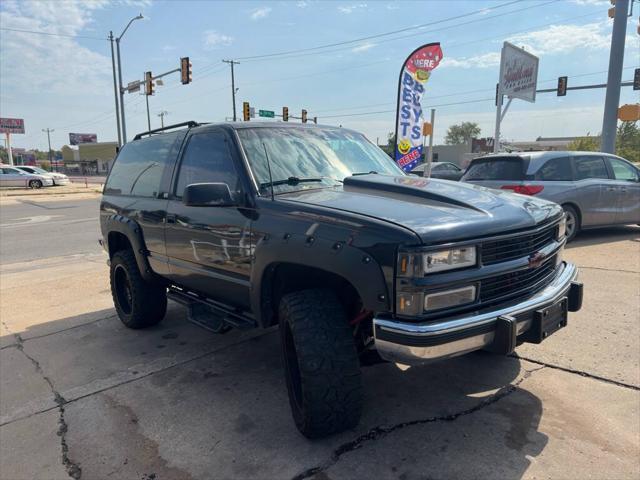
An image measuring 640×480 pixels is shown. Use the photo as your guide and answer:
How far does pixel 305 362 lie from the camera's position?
248 cm

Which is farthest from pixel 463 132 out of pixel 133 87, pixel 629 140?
pixel 133 87

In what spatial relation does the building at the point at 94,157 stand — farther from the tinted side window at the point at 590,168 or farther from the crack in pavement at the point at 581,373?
the crack in pavement at the point at 581,373

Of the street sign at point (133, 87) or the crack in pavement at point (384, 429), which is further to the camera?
the street sign at point (133, 87)

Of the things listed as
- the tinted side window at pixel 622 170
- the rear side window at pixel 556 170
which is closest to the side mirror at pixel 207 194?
the rear side window at pixel 556 170

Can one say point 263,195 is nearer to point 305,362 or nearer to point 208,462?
point 305,362

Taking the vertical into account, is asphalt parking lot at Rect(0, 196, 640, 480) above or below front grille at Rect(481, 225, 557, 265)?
below

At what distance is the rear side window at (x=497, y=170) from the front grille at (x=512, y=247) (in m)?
5.30

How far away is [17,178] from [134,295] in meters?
30.9

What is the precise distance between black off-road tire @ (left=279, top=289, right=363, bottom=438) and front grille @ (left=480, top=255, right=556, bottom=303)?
76cm

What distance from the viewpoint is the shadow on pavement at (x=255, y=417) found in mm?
2520

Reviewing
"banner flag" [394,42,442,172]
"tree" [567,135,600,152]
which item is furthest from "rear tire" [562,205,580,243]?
"tree" [567,135,600,152]

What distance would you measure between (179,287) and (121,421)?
1.57 m

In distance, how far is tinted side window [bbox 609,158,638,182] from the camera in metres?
8.41

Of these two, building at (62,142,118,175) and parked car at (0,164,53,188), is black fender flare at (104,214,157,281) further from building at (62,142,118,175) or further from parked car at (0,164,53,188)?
building at (62,142,118,175)
